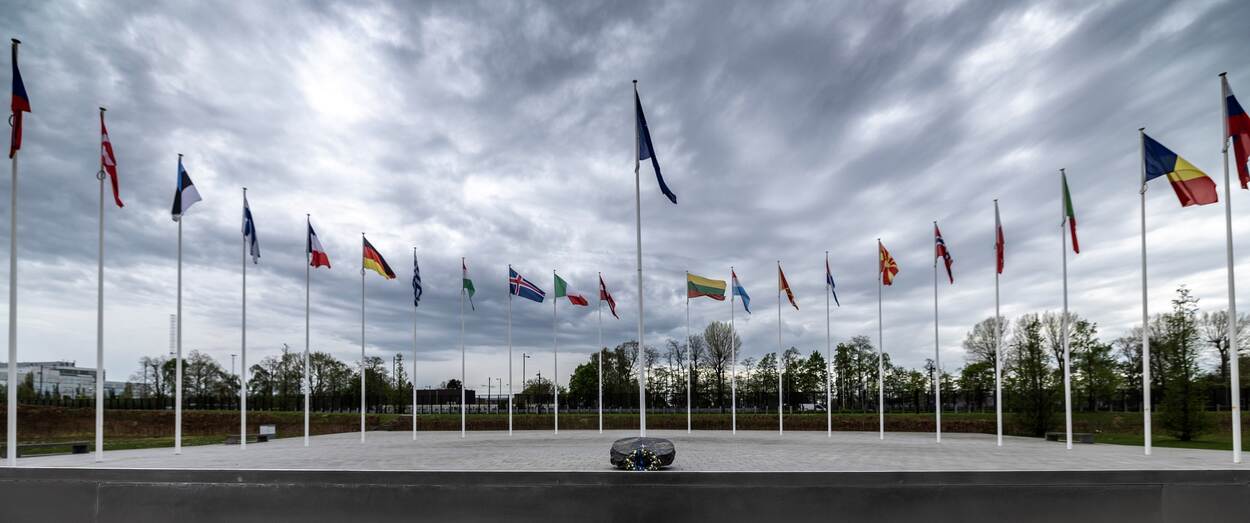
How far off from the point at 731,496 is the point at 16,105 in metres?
19.4

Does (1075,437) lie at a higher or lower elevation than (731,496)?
lower

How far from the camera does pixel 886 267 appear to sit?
1271 inches

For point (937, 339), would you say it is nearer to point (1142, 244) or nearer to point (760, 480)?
point (1142, 244)

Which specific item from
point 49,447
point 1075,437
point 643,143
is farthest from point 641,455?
point 49,447

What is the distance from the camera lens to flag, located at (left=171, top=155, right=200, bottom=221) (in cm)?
2161

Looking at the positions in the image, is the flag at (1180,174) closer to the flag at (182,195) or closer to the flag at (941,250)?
the flag at (941,250)

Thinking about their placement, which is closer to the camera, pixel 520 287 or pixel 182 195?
pixel 182 195

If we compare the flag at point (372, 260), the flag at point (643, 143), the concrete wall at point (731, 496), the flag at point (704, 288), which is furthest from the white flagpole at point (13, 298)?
the flag at point (704, 288)

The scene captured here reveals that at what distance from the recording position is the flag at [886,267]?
1261 inches

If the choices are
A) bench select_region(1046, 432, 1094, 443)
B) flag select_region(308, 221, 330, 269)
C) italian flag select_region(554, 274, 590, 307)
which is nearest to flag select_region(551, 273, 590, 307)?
italian flag select_region(554, 274, 590, 307)

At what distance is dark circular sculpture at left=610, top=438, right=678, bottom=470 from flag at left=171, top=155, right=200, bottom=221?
51.2 feet

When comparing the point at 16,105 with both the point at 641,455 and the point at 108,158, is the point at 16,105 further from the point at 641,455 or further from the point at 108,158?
the point at 641,455

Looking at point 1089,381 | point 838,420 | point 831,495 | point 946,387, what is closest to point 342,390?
point 838,420

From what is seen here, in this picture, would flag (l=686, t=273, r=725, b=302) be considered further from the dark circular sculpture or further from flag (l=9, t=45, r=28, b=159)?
flag (l=9, t=45, r=28, b=159)
